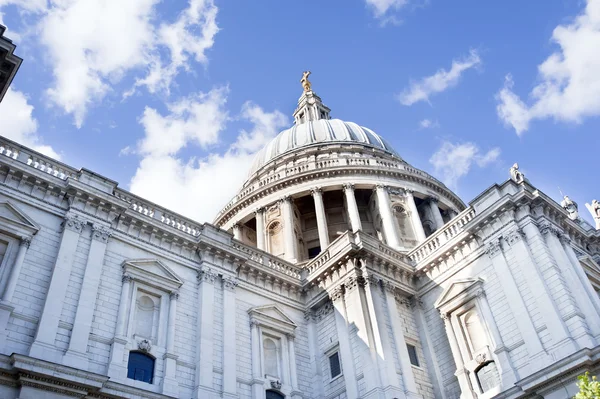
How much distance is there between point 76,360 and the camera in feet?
57.4

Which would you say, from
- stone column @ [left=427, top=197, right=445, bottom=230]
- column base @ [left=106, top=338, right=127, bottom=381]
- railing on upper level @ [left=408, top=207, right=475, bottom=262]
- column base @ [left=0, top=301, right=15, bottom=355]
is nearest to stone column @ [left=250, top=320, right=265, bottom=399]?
column base @ [left=106, top=338, right=127, bottom=381]

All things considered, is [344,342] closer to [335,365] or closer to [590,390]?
[335,365]

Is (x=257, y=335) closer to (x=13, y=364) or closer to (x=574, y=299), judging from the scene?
(x=13, y=364)

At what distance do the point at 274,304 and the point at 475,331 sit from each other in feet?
28.2

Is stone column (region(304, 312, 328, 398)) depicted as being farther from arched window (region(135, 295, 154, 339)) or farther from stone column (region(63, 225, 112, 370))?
stone column (region(63, 225, 112, 370))

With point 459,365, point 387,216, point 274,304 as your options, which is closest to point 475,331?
point 459,365

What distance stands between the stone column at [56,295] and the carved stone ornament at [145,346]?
2.93 meters

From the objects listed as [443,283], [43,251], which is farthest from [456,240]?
[43,251]

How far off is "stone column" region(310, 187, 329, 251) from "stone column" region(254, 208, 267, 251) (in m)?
3.88

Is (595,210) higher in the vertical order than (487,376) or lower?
higher

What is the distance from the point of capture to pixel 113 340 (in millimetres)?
19047

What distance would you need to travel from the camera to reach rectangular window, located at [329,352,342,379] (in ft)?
77.9

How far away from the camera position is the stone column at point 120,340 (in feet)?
60.5

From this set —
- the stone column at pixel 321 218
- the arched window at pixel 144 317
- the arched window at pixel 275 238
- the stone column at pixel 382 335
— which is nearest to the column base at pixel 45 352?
the arched window at pixel 144 317
